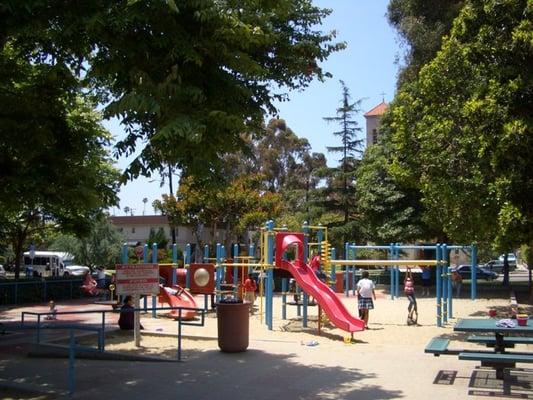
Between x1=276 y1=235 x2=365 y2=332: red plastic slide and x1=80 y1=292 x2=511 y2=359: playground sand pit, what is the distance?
1.39 feet

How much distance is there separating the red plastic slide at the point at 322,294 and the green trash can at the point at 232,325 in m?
3.26

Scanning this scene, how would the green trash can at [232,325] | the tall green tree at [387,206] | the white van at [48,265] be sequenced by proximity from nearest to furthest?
the green trash can at [232,325], the tall green tree at [387,206], the white van at [48,265]

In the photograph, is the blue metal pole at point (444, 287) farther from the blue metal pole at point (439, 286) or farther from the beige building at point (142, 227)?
the beige building at point (142, 227)

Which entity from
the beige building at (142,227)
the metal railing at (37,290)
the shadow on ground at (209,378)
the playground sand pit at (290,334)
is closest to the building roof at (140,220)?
the beige building at (142,227)

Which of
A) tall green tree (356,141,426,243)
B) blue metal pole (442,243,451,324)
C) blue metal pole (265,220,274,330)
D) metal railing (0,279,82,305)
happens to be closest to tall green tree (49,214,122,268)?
metal railing (0,279,82,305)

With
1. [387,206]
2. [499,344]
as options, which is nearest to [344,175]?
[387,206]

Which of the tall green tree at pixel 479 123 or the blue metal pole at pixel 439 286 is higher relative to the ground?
the tall green tree at pixel 479 123

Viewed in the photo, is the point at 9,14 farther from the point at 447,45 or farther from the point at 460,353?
the point at 447,45

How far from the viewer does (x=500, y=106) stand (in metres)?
13.8

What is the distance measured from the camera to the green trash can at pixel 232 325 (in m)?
12.4

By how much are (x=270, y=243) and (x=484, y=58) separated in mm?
7248

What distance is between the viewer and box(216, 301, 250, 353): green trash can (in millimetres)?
12445

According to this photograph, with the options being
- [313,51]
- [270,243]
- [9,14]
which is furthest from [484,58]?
[9,14]

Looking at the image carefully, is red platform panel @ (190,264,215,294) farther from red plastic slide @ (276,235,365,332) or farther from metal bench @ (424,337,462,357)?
metal bench @ (424,337,462,357)
